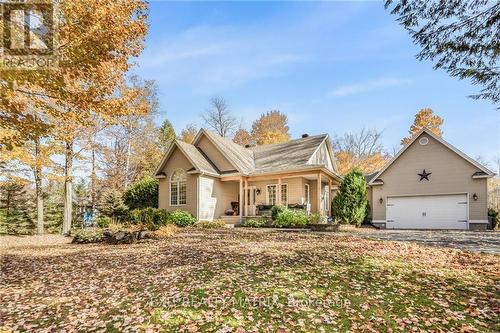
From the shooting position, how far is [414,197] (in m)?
19.0

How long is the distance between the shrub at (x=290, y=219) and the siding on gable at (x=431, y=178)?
21.6 ft

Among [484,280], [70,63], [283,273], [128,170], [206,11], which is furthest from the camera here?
[128,170]

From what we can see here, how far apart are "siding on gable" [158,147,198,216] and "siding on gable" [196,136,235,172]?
209 centimetres

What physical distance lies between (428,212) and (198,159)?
1500 centimetres

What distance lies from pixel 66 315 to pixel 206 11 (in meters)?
8.91

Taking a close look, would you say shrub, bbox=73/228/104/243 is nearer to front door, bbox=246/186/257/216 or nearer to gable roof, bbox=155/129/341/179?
gable roof, bbox=155/129/341/179

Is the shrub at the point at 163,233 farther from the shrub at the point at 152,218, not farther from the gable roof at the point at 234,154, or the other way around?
the gable roof at the point at 234,154

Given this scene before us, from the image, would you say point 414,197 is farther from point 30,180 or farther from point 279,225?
point 30,180

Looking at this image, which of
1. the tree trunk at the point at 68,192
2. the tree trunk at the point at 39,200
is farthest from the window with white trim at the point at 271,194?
the tree trunk at the point at 39,200

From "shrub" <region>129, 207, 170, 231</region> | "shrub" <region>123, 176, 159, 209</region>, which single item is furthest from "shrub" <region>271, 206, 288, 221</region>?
"shrub" <region>123, 176, 159, 209</region>

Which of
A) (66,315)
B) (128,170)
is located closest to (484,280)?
→ (66,315)

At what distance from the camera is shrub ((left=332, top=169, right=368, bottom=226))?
61.5 ft

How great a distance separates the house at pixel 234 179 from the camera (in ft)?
63.7

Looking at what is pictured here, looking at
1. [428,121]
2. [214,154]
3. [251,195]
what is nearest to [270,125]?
[428,121]
